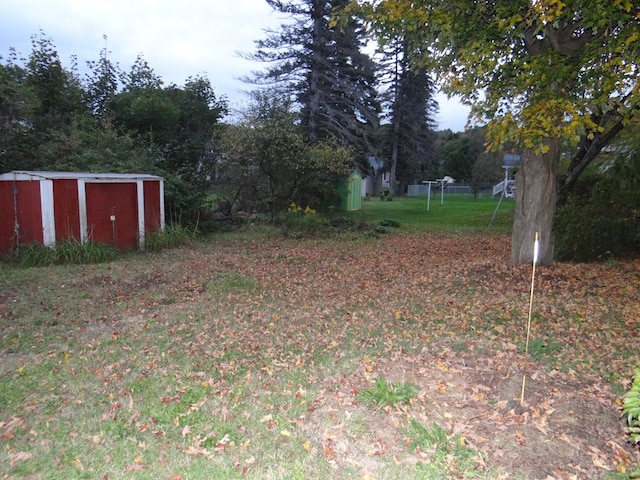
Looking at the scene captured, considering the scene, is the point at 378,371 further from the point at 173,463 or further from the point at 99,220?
the point at 99,220

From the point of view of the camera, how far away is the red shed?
29.5 ft

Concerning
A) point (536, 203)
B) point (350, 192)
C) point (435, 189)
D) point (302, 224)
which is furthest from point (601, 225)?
point (435, 189)

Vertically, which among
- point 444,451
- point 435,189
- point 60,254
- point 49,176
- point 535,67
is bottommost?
point 444,451

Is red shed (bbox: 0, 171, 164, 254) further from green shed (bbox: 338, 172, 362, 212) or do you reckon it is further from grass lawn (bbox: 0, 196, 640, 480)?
green shed (bbox: 338, 172, 362, 212)

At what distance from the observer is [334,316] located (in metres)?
5.54

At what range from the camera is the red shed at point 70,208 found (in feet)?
29.5

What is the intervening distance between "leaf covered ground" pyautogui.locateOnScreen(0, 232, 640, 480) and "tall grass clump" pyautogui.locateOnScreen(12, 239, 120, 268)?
1443 millimetres

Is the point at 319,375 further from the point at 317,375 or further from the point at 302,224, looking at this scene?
the point at 302,224

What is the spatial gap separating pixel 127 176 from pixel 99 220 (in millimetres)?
1204

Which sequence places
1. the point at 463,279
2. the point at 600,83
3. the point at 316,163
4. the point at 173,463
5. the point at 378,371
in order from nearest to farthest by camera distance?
1. the point at 173,463
2. the point at 378,371
3. the point at 600,83
4. the point at 463,279
5. the point at 316,163

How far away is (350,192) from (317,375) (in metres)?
16.9

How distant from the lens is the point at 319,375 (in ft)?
12.6

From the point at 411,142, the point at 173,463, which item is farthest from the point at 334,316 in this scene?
the point at 411,142

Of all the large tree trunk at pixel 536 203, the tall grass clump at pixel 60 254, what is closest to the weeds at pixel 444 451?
the large tree trunk at pixel 536 203
